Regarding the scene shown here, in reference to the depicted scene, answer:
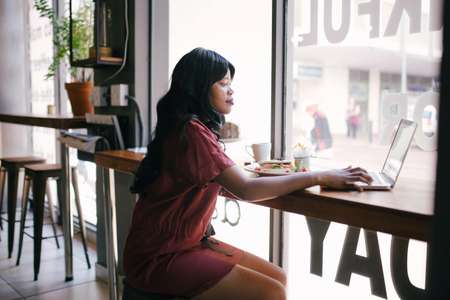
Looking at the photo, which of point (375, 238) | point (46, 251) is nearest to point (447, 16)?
point (375, 238)

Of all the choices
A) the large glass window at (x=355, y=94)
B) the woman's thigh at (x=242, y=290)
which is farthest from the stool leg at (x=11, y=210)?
the woman's thigh at (x=242, y=290)

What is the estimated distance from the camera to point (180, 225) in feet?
4.57

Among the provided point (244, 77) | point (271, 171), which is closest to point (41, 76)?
point (244, 77)

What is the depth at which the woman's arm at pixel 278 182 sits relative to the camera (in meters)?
1.26

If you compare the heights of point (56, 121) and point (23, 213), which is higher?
point (56, 121)

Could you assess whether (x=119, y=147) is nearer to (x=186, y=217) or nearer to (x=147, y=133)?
(x=147, y=133)

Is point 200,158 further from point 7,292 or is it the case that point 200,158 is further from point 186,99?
point 7,292

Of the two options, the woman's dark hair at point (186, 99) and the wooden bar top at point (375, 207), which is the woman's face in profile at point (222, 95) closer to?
the woman's dark hair at point (186, 99)

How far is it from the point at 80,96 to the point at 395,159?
2.28 meters

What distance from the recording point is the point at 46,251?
3.46 metres

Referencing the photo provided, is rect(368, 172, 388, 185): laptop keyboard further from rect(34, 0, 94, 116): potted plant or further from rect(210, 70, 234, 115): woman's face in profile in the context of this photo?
rect(34, 0, 94, 116): potted plant

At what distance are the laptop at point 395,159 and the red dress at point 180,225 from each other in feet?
1.37

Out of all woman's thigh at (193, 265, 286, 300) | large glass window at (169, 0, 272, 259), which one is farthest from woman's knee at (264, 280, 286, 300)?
large glass window at (169, 0, 272, 259)

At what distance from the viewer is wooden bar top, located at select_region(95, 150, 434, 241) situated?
100cm
